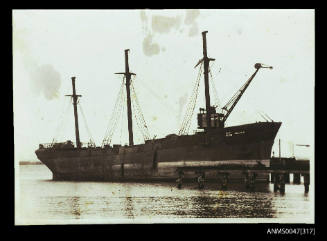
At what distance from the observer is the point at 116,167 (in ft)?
138

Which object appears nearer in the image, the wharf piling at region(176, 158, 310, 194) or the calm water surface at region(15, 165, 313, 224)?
the calm water surface at region(15, 165, 313, 224)

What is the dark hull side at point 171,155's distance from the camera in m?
33.3

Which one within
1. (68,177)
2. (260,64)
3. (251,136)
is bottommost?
(68,177)

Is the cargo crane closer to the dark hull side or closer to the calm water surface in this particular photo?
the dark hull side

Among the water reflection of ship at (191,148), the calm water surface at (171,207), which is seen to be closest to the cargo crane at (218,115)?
the water reflection of ship at (191,148)

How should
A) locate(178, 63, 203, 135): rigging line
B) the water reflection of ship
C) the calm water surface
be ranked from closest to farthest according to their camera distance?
1. the calm water surface
2. locate(178, 63, 203, 135): rigging line
3. the water reflection of ship

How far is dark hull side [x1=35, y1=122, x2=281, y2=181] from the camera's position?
33.3 m

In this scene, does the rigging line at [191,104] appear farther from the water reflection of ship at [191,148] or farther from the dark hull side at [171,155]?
the dark hull side at [171,155]

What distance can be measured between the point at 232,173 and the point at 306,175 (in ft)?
19.0

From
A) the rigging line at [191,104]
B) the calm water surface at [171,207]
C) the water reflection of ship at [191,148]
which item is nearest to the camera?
the calm water surface at [171,207]

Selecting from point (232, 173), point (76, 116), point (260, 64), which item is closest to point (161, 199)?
point (232, 173)

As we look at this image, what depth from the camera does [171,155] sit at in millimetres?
36688

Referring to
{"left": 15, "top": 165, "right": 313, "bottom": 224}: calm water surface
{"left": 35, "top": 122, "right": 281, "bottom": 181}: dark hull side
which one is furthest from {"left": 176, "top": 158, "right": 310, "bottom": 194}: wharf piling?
{"left": 35, "top": 122, "right": 281, "bottom": 181}: dark hull side
